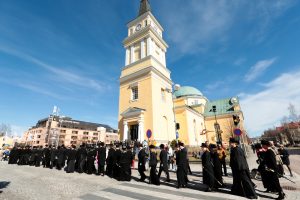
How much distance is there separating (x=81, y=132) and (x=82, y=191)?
86965mm

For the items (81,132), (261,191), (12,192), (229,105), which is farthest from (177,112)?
(81,132)

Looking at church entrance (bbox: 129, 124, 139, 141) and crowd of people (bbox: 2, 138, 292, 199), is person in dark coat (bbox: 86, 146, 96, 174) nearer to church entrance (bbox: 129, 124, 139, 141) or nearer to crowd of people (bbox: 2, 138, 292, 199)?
crowd of people (bbox: 2, 138, 292, 199)

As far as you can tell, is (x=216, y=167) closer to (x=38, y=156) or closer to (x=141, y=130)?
(x=141, y=130)

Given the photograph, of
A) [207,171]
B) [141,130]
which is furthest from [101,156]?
[141,130]

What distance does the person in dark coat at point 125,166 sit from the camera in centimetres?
921

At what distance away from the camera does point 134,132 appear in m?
23.6

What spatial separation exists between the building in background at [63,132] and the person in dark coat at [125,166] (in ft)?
209

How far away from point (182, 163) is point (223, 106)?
41.4m

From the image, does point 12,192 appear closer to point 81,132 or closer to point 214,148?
point 214,148

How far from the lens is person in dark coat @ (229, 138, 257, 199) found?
19.5 ft

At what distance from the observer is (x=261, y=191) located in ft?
22.2

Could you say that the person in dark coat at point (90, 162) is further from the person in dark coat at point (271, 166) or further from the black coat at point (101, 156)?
the person in dark coat at point (271, 166)

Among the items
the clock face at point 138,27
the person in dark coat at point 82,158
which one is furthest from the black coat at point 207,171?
the clock face at point 138,27

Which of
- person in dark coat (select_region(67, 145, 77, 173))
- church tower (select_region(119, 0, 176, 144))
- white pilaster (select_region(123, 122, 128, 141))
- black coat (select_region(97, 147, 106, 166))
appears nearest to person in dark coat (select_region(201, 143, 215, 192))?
black coat (select_region(97, 147, 106, 166))
